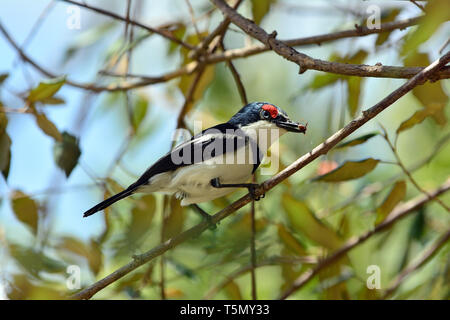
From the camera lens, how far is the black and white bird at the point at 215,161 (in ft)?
9.62

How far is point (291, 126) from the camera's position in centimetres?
296

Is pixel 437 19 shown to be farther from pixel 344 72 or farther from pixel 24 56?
pixel 24 56

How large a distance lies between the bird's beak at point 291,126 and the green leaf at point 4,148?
130 cm

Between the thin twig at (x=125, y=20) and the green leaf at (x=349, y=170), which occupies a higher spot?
the thin twig at (x=125, y=20)

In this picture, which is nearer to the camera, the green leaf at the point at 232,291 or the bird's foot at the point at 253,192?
the bird's foot at the point at 253,192

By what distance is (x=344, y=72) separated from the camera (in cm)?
235

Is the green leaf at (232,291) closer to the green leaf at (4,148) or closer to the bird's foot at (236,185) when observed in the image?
the bird's foot at (236,185)

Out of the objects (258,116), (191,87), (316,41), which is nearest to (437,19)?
(316,41)

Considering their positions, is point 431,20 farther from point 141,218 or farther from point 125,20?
point 141,218

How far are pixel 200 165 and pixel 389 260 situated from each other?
1.98m

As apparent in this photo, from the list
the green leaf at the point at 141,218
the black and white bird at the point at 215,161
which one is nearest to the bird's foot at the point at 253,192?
the black and white bird at the point at 215,161

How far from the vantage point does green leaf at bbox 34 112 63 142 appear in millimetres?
2824

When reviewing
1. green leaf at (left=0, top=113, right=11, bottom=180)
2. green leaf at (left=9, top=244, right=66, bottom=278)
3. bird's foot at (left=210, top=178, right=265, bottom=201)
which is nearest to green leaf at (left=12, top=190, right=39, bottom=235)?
green leaf at (left=9, top=244, right=66, bottom=278)

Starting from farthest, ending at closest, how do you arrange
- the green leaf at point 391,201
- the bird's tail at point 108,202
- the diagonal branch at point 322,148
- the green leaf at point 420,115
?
the green leaf at point 391,201
the green leaf at point 420,115
the bird's tail at point 108,202
the diagonal branch at point 322,148
